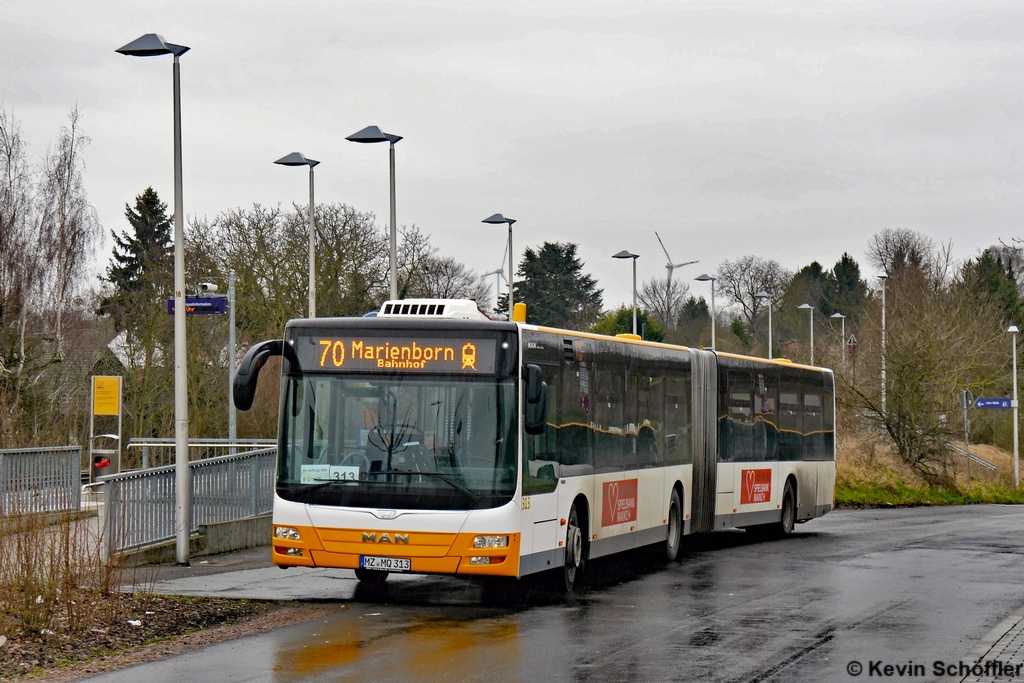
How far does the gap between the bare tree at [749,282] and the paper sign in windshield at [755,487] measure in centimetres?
8108

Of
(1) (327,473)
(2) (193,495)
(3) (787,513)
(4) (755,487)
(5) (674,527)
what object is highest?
(1) (327,473)

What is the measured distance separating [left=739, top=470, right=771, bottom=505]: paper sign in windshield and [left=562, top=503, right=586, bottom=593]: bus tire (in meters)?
7.18

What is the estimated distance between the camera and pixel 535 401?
43.7 feet

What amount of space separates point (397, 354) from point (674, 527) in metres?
7.06

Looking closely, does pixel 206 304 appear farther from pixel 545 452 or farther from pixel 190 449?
pixel 545 452

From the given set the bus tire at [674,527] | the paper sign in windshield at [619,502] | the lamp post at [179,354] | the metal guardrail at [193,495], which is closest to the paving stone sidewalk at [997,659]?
the paper sign in windshield at [619,502]

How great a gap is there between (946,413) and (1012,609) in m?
31.9

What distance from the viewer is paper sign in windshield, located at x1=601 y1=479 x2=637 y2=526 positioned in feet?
53.6

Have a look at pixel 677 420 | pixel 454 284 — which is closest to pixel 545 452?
pixel 677 420

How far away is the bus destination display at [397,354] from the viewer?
13.6m

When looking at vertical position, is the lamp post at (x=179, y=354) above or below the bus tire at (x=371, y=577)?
above

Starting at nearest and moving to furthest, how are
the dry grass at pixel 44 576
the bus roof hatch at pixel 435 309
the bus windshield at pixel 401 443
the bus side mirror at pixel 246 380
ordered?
1. the dry grass at pixel 44 576
2. the bus side mirror at pixel 246 380
3. the bus windshield at pixel 401 443
4. the bus roof hatch at pixel 435 309

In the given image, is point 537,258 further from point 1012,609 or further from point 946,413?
point 1012,609

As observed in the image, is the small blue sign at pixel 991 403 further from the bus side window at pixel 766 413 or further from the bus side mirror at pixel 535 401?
the bus side mirror at pixel 535 401
